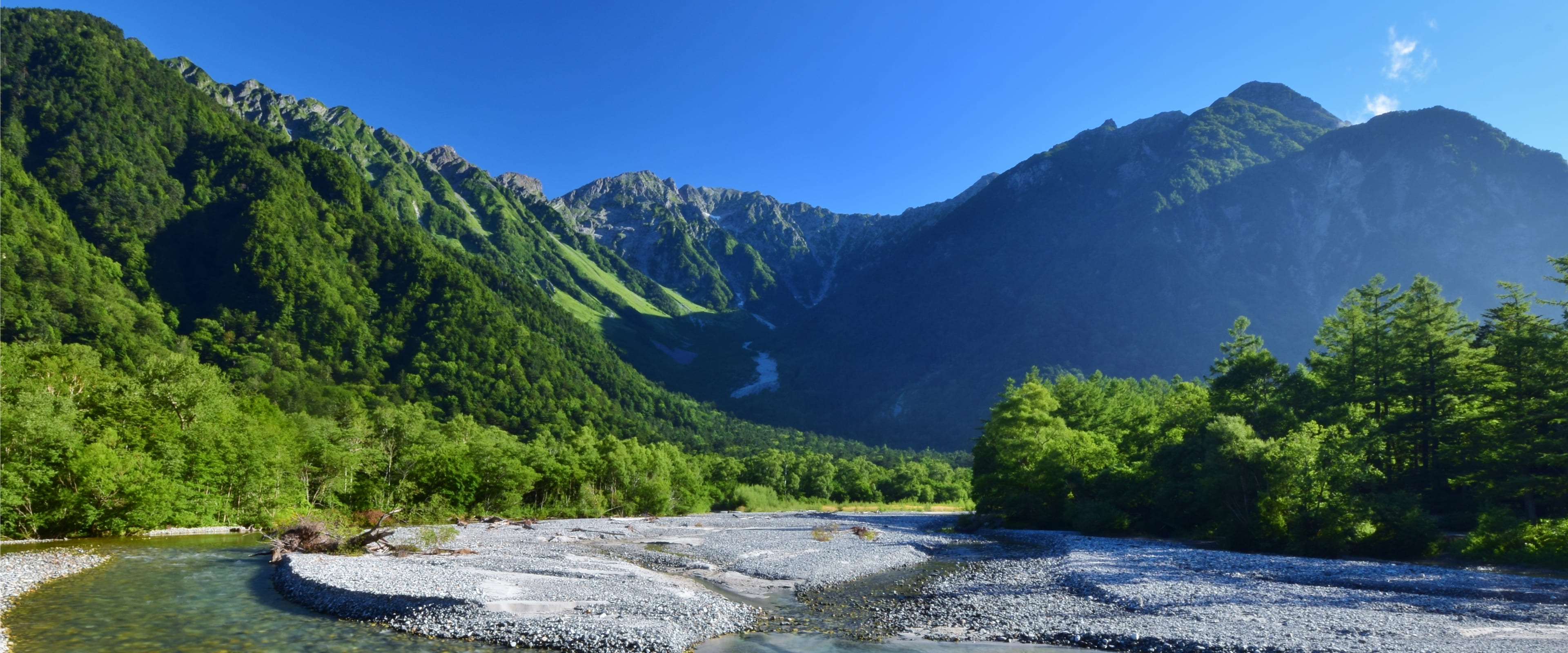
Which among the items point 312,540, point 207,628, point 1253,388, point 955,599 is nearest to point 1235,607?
point 955,599

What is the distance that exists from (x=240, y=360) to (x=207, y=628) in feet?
484

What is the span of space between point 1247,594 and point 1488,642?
695 cm

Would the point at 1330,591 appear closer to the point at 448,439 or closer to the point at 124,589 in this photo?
the point at 124,589

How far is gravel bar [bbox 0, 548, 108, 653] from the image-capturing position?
68.4ft

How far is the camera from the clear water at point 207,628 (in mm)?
16297

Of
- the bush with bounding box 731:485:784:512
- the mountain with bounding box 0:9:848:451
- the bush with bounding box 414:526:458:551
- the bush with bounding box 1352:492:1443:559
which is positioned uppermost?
the mountain with bounding box 0:9:848:451

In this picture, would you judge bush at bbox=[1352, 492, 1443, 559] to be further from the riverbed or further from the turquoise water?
the turquoise water

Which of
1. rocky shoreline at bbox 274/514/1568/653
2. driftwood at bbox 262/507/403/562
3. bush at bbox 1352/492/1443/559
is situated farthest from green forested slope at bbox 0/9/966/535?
bush at bbox 1352/492/1443/559

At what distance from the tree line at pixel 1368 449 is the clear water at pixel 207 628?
90.0 feet

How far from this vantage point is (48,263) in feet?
388

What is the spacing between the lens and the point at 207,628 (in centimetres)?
1791

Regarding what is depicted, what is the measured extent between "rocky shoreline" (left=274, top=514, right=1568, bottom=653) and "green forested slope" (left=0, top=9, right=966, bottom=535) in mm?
20913

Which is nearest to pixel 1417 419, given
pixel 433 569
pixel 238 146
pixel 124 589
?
pixel 433 569

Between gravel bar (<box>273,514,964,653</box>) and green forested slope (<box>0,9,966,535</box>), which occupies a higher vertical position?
green forested slope (<box>0,9,966,535</box>)
